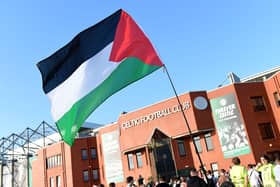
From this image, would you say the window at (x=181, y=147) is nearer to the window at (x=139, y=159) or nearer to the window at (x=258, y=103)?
the window at (x=139, y=159)

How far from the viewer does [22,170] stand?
56.3 m

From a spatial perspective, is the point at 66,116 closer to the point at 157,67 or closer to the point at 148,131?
the point at 157,67

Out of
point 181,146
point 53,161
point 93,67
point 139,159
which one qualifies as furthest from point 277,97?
point 53,161

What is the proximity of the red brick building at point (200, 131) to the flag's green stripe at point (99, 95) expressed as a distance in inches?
991

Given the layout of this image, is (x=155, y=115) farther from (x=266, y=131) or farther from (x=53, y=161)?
(x=53, y=161)

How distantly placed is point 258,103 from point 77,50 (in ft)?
94.9

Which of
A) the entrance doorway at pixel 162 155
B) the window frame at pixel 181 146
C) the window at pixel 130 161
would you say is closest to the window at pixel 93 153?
the window at pixel 130 161

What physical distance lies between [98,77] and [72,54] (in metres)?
1.07

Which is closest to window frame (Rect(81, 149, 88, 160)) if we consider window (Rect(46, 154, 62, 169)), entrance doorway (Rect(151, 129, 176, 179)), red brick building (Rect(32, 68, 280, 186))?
window (Rect(46, 154, 62, 169))

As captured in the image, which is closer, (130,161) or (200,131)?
(200,131)

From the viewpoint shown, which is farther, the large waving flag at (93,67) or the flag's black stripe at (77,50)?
the flag's black stripe at (77,50)

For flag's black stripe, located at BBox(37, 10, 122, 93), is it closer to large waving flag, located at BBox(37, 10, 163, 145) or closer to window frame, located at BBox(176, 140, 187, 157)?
large waving flag, located at BBox(37, 10, 163, 145)

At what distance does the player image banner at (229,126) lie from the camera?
1245 inches

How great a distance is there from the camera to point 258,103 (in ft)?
111
